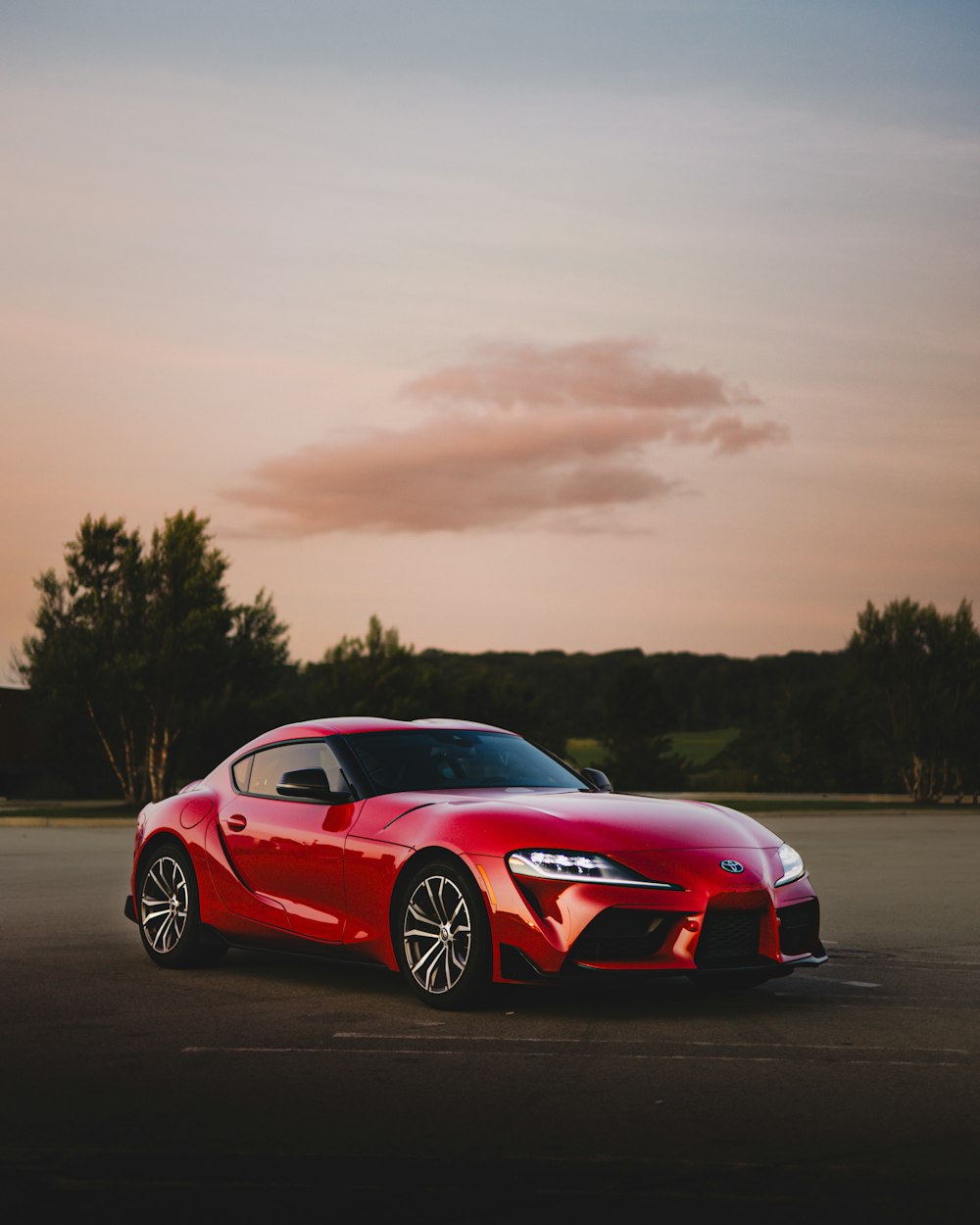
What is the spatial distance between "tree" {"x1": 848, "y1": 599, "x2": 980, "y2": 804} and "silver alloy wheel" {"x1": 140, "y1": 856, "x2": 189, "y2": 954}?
46405 mm

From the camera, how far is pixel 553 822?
308 inches

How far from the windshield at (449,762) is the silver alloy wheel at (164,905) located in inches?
60.2

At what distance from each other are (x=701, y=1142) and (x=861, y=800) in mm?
48932

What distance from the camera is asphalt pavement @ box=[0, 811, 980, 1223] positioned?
4.62 metres

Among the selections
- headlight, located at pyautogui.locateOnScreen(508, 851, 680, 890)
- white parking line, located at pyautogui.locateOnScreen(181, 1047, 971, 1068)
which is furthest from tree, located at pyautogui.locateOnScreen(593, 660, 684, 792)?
white parking line, located at pyautogui.locateOnScreen(181, 1047, 971, 1068)

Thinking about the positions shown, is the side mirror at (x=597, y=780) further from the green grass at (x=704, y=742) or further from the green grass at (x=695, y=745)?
the green grass at (x=704, y=742)

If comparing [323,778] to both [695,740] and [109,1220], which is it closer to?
[109,1220]

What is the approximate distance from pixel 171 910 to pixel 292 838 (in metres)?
1.32

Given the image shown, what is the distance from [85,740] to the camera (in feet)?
166

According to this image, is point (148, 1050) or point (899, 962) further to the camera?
point (899, 962)

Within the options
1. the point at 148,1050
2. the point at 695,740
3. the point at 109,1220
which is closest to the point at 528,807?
the point at 148,1050

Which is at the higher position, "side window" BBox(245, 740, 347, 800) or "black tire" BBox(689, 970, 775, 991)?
"side window" BBox(245, 740, 347, 800)

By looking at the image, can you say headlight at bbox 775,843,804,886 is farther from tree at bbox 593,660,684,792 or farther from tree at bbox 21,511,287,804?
tree at bbox 593,660,684,792

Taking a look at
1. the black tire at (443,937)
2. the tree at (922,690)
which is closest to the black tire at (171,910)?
Result: the black tire at (443,937)
